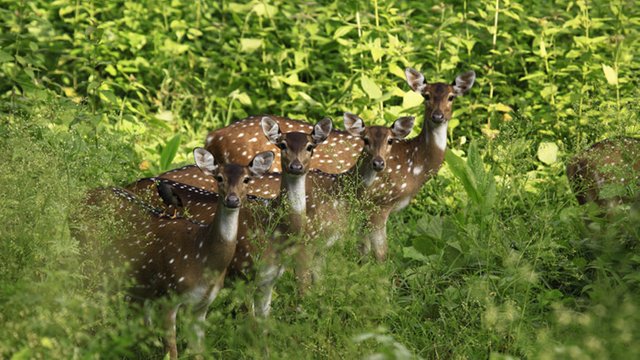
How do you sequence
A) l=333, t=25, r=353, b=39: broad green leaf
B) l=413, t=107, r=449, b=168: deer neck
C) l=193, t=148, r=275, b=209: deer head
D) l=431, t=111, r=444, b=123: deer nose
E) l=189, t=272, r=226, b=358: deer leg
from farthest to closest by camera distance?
l=333, t=25, r=353, b=39: broad green leaf → l=413, t=107, r=449, b=168: deer neck → l=431, t=111, r=444, b=123: deer nose → l=193, t=148, r=275, b=209: deer head → l=189, t=272, r=226, b=358: deer leg

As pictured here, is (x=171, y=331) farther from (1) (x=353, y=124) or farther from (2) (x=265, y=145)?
(2) (x=265, y=145)

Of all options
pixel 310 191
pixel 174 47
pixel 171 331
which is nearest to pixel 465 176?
pixel 310 191

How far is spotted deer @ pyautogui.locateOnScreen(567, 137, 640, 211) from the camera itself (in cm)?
772

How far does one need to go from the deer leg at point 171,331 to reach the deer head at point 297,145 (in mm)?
1150

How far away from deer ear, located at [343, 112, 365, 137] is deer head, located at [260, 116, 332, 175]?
0.84 m

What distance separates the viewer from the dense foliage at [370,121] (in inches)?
249

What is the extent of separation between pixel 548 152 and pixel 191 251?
12.7 feet

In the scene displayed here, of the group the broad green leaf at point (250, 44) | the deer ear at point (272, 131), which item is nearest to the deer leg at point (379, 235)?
the deer ear at point (272, 131)

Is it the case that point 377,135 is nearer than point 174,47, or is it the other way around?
point 377,135

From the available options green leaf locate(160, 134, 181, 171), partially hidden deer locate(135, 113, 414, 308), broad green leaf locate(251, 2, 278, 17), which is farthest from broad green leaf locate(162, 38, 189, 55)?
partially hidden deer locate(135, 113, 414, 308)

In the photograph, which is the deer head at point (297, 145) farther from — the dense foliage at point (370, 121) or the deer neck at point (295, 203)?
the dense foliage at point (370, 121)

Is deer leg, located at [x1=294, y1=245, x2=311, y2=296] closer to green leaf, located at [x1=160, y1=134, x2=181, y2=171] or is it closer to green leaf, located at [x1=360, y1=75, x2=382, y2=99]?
green leaf, located at [x1=160, y1=134, x2=181, y2=171]

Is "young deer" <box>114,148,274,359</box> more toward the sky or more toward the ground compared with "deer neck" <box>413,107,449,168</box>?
more toward the sky

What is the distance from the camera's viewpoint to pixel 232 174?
709cm
